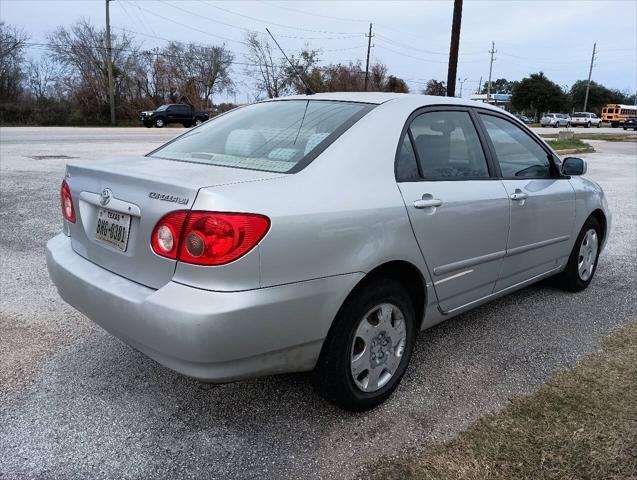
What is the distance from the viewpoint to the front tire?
2488 millimetres

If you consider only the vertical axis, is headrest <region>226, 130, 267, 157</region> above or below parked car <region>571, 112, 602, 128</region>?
below

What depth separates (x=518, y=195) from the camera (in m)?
3.54

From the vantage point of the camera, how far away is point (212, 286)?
2.10 metres

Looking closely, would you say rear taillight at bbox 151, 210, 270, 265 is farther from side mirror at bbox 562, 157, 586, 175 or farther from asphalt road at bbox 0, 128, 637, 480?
side mirror at bbox 562, 157, 586, 175

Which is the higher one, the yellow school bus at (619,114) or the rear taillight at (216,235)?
the yellow school bus at (619,114)

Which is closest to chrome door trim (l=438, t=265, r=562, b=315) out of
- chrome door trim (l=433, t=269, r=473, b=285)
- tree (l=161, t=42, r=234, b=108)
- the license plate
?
chrome door trim (l=433, t=269, r=473, b=285)

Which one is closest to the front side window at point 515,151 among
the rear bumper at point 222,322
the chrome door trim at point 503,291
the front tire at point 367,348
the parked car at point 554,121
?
the chrome door trim at point 503,291

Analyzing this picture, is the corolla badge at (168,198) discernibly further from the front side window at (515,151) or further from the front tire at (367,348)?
the front side window at (515,151)

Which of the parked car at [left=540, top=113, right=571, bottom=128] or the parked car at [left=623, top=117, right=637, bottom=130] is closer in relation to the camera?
the parked car at [left=540, top=113, right=571, bottom=128]

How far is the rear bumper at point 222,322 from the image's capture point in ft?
6.81

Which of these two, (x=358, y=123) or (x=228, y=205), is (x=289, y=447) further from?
(x=358, y=123)

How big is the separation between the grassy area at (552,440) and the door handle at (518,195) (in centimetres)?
114

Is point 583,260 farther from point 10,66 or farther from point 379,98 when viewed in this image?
point 10,66

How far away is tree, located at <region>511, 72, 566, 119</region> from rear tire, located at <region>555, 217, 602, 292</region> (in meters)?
83.3
